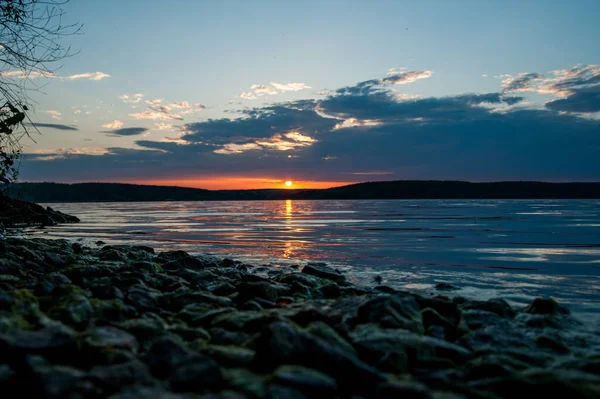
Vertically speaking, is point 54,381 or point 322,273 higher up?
point 54,381

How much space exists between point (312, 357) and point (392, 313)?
1.77 meters

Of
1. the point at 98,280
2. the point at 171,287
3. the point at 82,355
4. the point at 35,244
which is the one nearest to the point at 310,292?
the point at 171,287

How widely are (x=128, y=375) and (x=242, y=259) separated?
388 inches

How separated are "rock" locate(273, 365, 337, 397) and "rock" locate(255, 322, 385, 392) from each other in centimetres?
24

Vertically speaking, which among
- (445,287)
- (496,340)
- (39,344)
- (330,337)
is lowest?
(445,287)

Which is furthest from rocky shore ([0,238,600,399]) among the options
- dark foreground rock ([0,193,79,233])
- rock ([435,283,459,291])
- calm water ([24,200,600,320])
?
dark foreground rock ([0,193,79,233])

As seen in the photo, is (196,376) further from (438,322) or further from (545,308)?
(545,308)

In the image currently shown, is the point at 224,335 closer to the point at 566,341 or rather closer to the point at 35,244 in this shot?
the point at 566,341

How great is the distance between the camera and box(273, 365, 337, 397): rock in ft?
10.4

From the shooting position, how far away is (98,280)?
698cm

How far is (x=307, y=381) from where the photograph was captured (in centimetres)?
321

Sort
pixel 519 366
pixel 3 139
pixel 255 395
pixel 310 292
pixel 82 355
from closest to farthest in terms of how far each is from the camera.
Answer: pixel 255 395 < pixel 82 355 < pixel 519 366 < pixel 310 292 < pixel 3 139

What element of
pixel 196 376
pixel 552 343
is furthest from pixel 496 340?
pixel 196 376

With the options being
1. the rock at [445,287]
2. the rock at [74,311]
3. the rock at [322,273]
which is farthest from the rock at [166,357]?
the rock at [445,287]
